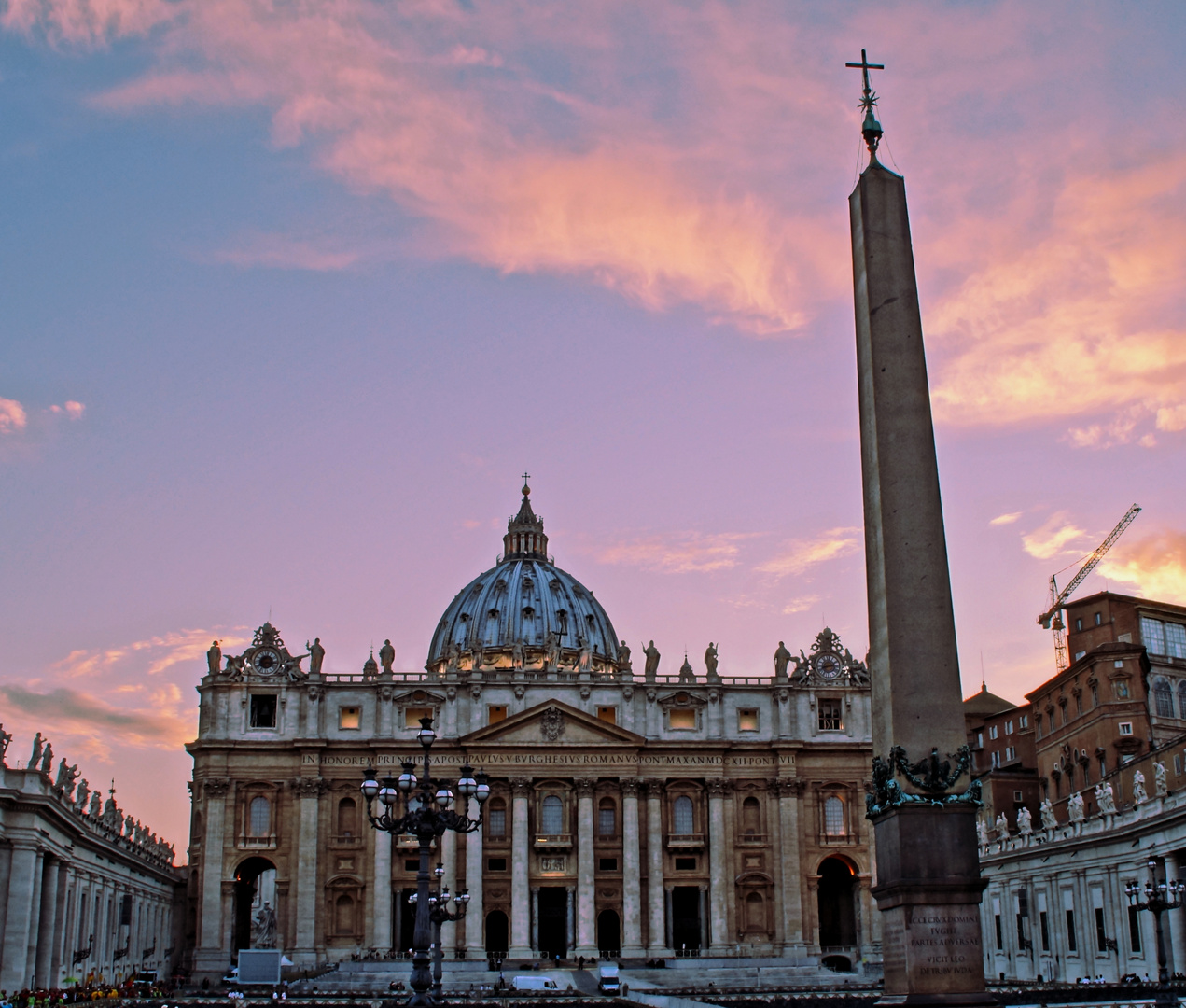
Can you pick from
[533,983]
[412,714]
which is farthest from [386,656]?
[533,983]

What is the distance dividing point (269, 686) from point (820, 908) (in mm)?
37113

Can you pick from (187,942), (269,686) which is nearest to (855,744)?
(269,686)

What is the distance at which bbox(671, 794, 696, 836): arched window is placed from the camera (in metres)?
84.7

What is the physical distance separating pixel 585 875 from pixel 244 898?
22.2 metres

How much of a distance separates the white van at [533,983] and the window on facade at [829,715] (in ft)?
96.3

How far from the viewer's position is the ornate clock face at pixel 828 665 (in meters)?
88.1

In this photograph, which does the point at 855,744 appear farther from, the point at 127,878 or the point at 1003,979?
the point at 127,878

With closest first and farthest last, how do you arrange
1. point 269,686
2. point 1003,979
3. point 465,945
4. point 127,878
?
point 1003,979 < point 127,878 < point 465,945 < point 269,686

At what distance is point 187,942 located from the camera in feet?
271

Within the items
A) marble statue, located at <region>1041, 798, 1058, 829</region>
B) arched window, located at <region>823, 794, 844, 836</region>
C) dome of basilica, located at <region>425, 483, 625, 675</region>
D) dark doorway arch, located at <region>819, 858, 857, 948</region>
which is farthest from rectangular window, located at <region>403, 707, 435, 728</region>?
marble statue, located at <region>1041, 798, 1058, 829</region>

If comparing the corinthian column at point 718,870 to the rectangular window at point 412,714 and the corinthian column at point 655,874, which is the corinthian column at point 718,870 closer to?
the corinthian column at point 655,874

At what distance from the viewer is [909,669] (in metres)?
17.6

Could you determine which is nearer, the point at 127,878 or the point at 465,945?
the point at 127,878

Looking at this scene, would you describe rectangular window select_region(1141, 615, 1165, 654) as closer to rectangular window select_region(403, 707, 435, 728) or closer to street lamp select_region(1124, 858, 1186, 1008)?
street lamp select_region(1124, 858, 1186, 1008)
